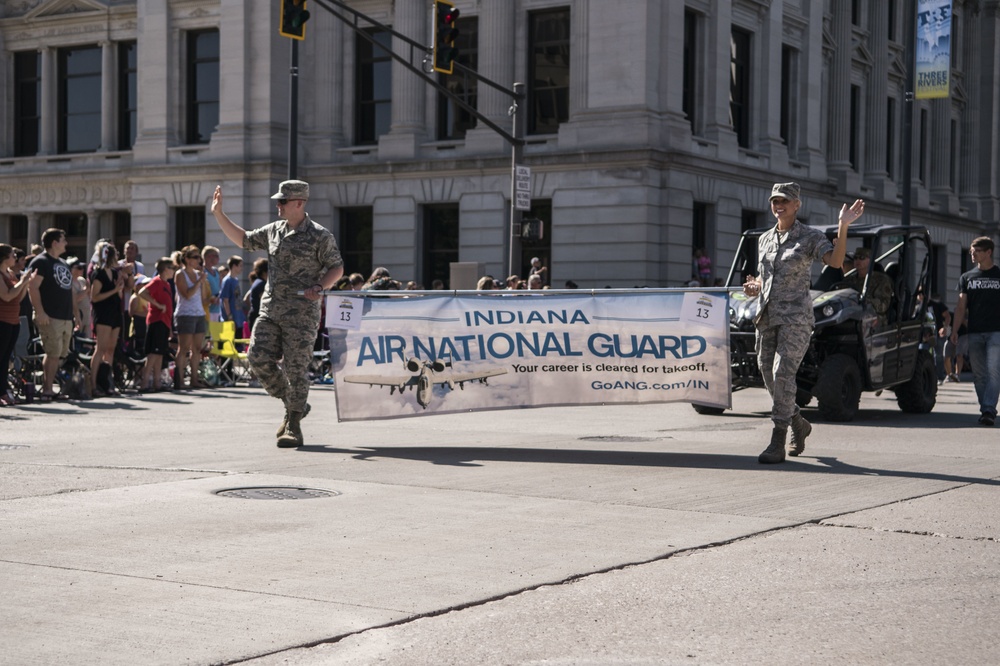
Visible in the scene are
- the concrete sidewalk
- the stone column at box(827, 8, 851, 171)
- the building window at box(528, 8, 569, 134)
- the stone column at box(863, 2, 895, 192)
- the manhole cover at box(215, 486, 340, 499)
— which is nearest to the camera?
the concrete sidewalk

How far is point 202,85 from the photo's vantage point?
42.1 m

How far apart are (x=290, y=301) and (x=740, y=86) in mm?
31226

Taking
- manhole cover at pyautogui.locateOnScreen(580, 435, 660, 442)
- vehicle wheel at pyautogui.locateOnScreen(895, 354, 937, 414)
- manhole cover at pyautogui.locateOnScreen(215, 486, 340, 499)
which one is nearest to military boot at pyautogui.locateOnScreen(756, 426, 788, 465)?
manhole cover at pyautogui.locateOnScreen(580, 435, 660, 442)

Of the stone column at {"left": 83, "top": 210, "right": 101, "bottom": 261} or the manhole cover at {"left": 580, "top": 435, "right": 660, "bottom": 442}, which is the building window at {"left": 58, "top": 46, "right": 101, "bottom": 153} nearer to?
the stone column at {"left": 83, "top": 210, "right": 101, "bottom": 261}

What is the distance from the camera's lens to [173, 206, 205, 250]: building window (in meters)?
41.7

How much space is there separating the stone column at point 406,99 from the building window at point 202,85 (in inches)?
206

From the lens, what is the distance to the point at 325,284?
1179 cm

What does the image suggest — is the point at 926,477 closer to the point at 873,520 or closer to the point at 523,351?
the point at 873,520

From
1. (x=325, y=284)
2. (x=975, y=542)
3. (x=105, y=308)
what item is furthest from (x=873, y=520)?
(x=105, y=308)

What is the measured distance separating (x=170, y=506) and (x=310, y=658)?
11.9 ft

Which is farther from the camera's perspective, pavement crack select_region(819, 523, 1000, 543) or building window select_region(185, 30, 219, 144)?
building window select_region(185, 30, 219, 144)

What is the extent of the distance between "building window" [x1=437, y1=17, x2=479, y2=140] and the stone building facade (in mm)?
87

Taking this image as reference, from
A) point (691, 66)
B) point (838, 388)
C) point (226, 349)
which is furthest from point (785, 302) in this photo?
point (691, 66)

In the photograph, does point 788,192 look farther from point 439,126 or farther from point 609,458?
point 439,126
